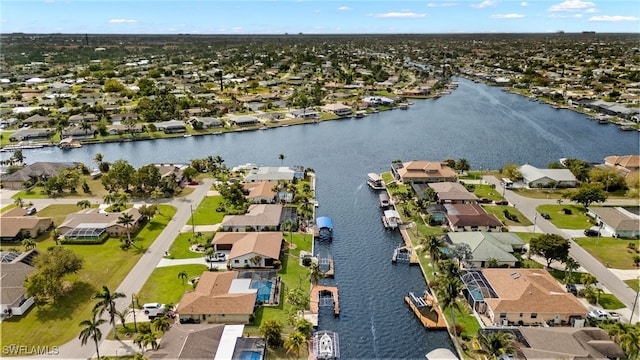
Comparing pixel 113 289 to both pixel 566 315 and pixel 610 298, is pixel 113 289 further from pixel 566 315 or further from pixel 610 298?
pixel 610 298

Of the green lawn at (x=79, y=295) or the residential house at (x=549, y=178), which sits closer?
the green lawn at (x=79, y=295)

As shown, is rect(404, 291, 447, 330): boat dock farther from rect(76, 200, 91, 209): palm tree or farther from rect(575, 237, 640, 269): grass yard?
rect(76, 200, 91, 209): palm tree

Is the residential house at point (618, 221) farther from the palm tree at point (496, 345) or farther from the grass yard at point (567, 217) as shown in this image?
the palm tree at point (496, 345)

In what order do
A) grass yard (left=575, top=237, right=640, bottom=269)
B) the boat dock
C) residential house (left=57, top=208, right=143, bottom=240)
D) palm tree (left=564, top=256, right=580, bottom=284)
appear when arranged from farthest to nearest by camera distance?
residential house (left=57, top=208, right=143, bottom=240), grass yard (left=575, top=237, right=640, bottom=269), palm tree (left=564, top=256, right=580, bottom=284), the boat dock

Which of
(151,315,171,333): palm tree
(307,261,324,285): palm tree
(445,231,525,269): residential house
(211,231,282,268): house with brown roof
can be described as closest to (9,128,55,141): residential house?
(211,231,282,268): house with brown roof

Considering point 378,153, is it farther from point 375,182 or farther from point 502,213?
point 502,213

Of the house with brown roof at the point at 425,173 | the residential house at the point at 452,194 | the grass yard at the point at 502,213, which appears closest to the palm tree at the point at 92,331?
the residential house at the point at 452,194

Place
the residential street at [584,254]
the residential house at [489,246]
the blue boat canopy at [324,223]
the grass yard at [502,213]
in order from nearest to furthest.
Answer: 1. the residential street at [584,254]
2. the residential house at [489,246]
3. the blue boat canopy at [324,223]
4. the grass yard at [502,213]
